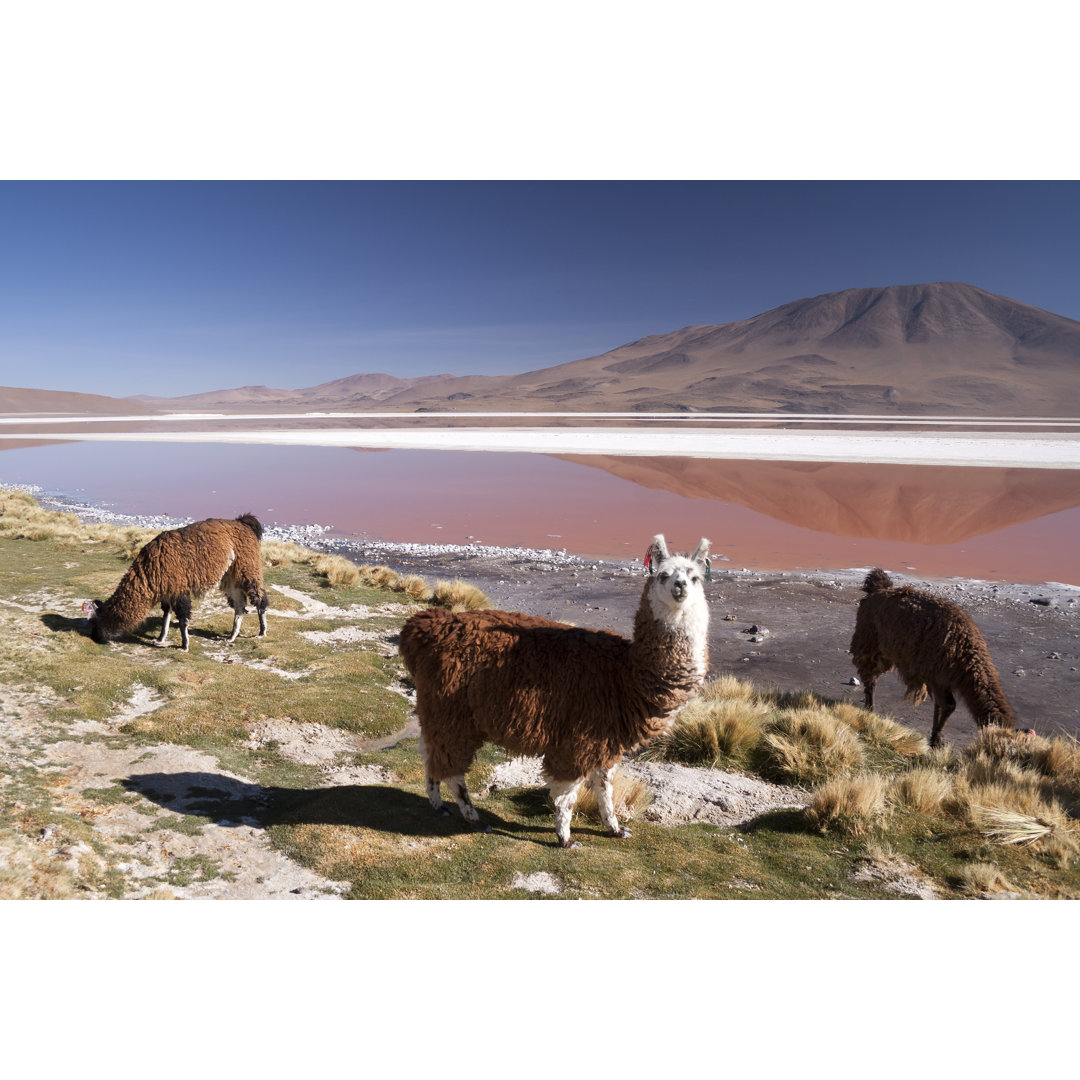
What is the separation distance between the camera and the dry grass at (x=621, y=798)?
16.5ft

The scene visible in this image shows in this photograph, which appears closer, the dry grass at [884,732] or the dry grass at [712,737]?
the dry grass at [712,737]

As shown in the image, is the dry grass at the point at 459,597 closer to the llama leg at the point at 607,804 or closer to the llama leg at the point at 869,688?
the llama leg at the point at 869,688

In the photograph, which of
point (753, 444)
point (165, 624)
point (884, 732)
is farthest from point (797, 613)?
point (753, 444)

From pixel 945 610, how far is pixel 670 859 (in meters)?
4.70

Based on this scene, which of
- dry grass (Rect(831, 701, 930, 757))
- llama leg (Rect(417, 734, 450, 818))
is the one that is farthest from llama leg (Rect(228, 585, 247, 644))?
dry grass (Rect(831, 701, 930, 757))

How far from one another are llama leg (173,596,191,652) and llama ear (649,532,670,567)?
257 inches

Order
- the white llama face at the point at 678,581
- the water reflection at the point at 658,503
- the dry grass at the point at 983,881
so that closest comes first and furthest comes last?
the white llama face at the point at 678,581 → the dry grass at the point at 983,881 → the water reflection at the point at 658,503

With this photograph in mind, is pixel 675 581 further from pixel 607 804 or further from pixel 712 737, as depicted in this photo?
pixel 712 737

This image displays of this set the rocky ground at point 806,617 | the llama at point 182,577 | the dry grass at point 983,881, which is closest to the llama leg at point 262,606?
the llama at point 182,577

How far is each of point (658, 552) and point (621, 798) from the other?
2246 millimetres

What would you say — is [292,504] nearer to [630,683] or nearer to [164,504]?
[164,504]

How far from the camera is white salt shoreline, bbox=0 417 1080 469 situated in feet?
109

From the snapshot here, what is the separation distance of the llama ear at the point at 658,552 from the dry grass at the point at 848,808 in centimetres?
238

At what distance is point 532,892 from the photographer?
3.82 m
